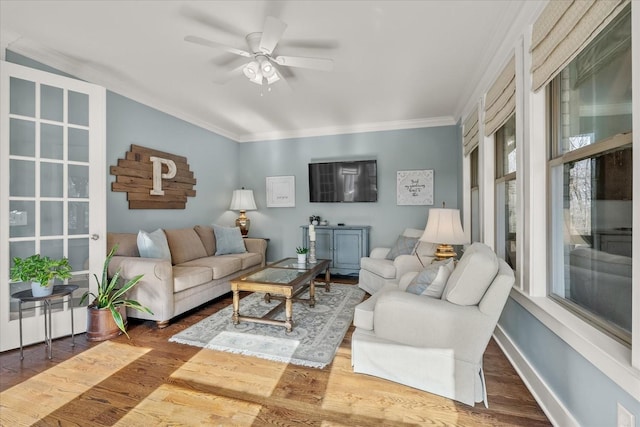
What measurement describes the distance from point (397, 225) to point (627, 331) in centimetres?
351

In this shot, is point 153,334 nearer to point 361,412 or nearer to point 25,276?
point 25,276

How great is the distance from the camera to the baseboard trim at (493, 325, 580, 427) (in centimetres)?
141

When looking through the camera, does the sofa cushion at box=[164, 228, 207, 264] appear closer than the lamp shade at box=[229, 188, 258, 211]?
Yes

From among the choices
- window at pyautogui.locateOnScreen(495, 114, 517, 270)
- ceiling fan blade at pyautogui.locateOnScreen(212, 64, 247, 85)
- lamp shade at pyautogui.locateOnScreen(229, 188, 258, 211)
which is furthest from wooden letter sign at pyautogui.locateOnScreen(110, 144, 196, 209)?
window at pyautogui.locateOnScreen(495, 114, 517, 270)

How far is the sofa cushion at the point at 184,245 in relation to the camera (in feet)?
11.6

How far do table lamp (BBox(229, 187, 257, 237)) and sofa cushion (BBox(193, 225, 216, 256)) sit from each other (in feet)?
2.85

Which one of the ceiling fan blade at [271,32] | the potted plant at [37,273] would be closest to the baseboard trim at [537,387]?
the ceiling fan blade at [271,32]

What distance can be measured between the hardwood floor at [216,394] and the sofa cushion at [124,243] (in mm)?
995

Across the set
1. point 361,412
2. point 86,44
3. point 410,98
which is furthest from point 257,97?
point 361,412

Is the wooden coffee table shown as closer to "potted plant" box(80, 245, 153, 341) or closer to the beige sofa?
the beige sofa

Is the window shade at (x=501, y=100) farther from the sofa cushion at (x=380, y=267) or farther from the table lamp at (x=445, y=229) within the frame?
the sofa cushion at (x=380, y=267)

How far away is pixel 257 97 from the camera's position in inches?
141

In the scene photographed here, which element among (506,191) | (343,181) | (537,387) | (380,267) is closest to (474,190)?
(506,191)

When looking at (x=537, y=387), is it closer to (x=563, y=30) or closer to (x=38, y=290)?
(x=563, y=30)
